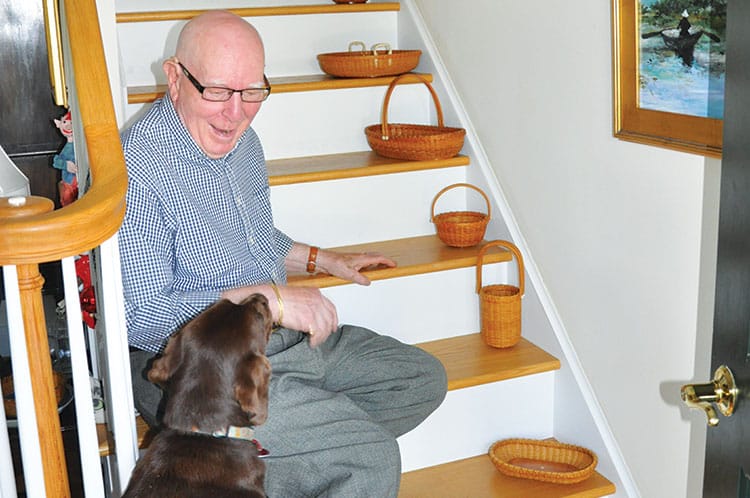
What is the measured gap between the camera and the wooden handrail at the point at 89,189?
4.38 feet

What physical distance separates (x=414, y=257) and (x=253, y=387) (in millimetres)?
1181

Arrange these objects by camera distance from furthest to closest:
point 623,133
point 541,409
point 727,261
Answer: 1. point 541,409
2. point 623,133
3. point 727,261

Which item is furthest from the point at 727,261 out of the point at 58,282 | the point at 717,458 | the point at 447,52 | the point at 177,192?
the point at 58,282

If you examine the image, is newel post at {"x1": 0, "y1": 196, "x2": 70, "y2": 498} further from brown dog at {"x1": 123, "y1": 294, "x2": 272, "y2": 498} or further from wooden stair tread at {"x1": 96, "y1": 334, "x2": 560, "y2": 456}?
wooden stair tread at {"x1": 96, "y1": 334, "x2": 560, "y2": 456}

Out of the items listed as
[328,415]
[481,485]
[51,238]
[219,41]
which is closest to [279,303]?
[328,415]

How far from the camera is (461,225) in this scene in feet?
9.30

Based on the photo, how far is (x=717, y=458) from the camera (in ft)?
4.62

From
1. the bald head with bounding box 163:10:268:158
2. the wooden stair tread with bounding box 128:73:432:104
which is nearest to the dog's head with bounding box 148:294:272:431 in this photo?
the bald head with bounding box 163:10:268:158

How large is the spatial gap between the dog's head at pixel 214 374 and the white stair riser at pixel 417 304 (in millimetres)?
887

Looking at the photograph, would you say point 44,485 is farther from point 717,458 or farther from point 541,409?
point 541,409

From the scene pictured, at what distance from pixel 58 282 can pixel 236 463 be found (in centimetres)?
213

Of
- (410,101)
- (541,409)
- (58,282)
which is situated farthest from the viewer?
(58,282)

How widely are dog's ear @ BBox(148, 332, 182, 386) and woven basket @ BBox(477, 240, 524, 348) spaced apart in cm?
122

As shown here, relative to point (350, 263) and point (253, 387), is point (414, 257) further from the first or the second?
point (253, 387)
